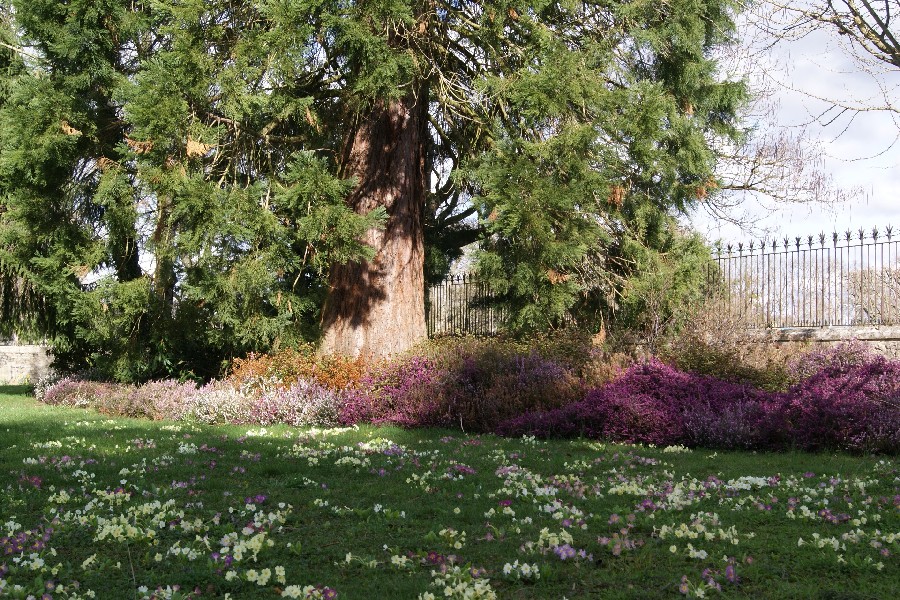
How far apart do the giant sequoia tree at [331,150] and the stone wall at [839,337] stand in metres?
3.22

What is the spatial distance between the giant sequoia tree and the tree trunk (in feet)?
0.13

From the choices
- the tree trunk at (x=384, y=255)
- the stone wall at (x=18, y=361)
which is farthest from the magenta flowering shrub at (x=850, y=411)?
the stone wall at (x=18, y=361)

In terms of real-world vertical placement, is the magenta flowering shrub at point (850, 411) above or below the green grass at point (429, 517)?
above

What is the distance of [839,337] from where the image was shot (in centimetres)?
1320

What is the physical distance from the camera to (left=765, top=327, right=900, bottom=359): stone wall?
42.0 ft

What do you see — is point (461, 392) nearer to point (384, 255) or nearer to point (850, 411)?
point (384, 255)

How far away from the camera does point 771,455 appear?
8.34m

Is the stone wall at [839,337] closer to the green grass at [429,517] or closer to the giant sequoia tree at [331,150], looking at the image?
the giant sequoia tree at [331,150]

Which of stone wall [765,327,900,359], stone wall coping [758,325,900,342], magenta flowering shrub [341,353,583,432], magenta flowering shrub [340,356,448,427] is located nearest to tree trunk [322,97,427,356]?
magenta flowering shrub [340,356,448,427]

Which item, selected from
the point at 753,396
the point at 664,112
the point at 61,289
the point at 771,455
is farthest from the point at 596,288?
the point at 61,289

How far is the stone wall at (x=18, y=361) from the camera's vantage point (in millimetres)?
26906

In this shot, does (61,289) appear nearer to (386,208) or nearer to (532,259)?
(386,208)

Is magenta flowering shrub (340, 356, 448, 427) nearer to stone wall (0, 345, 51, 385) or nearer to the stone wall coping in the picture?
the stone wall coping

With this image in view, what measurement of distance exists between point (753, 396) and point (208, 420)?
26.7 ft
